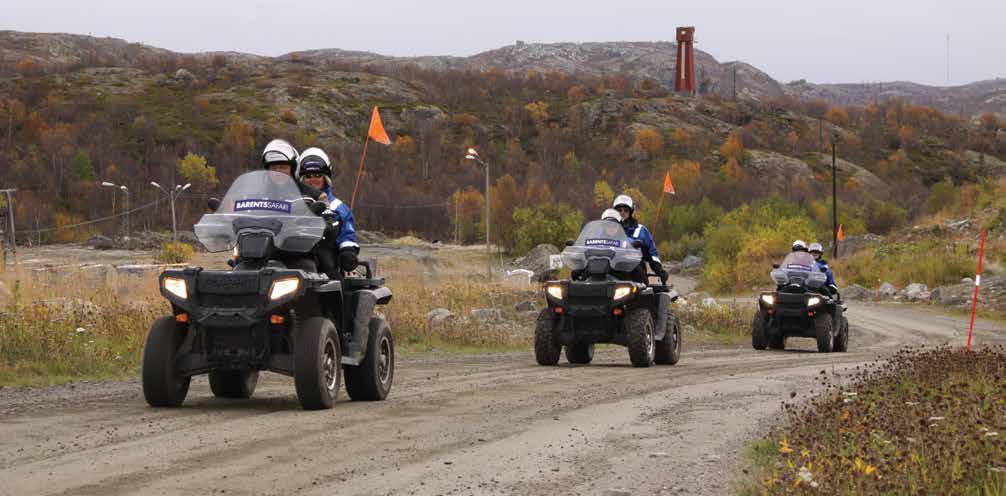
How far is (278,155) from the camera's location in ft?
35.4

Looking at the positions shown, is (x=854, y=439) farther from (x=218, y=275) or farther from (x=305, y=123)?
(x=305, y=123)

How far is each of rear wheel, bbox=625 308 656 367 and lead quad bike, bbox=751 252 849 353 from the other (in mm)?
8512

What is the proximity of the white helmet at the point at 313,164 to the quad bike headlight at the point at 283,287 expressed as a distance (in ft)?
5.16

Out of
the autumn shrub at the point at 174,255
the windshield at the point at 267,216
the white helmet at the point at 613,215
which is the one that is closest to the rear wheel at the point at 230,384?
the windshield at the point at 267,216

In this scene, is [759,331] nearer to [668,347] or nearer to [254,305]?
[668,347]

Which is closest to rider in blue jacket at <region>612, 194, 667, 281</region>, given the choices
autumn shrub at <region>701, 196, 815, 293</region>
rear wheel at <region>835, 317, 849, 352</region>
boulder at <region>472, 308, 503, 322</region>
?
rear wheel at <region>835, 317, 849, 352</region>

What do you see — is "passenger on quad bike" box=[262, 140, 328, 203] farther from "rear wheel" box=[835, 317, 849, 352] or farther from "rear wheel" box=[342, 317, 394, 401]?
"rear wheel" box=[835, 317, 849, 352]

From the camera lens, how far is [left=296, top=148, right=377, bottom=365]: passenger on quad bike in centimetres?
1096

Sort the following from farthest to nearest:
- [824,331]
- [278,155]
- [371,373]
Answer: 1. [824,331]
2. [371,373]
3. [278,155]

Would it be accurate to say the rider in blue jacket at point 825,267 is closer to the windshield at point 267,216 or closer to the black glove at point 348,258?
the black glove at point 348,258

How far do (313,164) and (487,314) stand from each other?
1869cm

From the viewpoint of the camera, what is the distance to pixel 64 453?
7.72 m

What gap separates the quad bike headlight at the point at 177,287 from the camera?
1005 centimetres

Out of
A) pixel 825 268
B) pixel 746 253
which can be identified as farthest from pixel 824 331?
pixel 746 253
